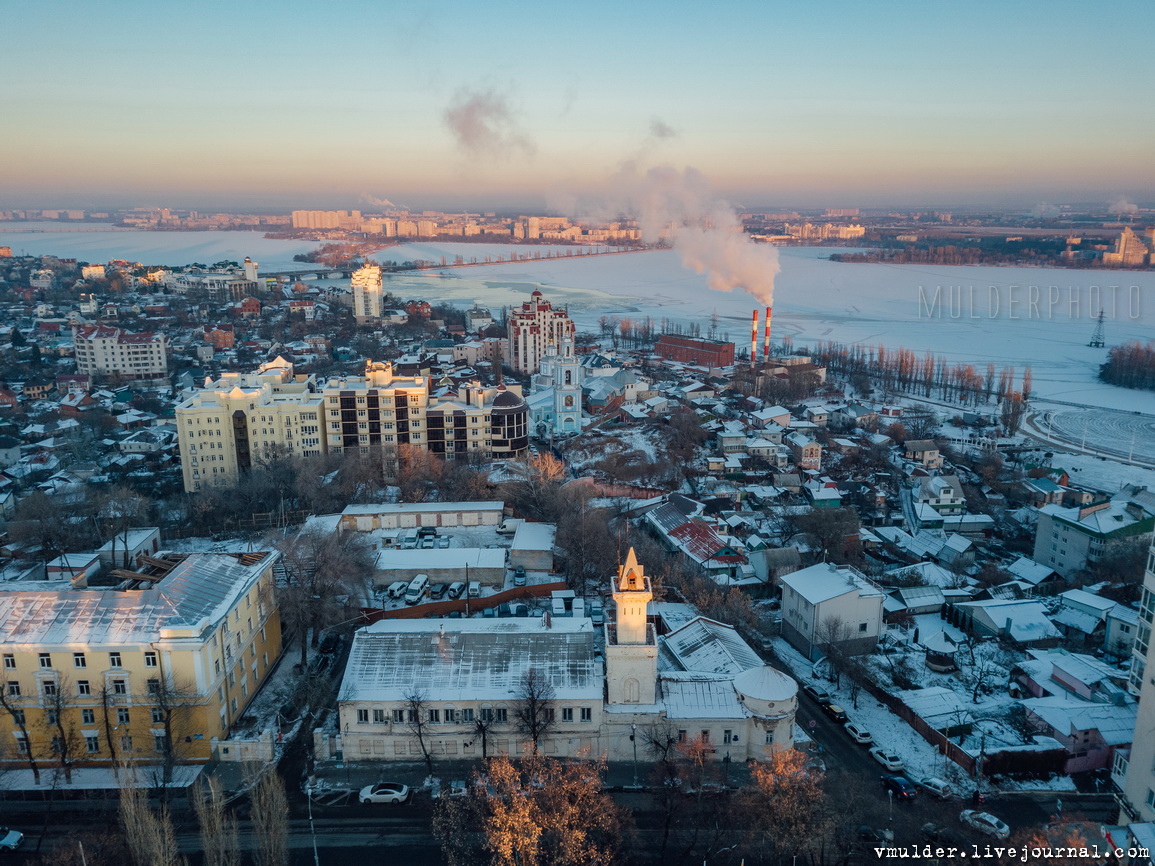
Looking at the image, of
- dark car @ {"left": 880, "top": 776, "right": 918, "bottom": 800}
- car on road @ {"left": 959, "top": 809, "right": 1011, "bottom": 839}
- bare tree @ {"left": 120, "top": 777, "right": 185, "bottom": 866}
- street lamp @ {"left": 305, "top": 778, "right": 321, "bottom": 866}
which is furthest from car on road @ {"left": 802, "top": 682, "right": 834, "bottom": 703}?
bare tree @ {"left": 120, "top": 777, "right": 185, "bottom": 866}

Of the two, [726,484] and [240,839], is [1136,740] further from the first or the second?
[726,484]

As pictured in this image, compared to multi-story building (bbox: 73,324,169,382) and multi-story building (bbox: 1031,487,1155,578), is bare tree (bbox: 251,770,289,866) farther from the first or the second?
multi-story building (bbox: 73,324,169,382)

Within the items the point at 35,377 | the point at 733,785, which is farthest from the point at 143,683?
the point at 35,377

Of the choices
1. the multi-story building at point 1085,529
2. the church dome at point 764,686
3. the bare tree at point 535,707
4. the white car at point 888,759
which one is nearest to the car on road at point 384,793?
the bare tree at point 535,707

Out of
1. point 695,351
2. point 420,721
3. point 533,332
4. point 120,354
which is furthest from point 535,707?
point 120,354

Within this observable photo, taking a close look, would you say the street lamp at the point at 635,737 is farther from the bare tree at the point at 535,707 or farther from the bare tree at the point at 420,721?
the bare tree at the point at 420,721

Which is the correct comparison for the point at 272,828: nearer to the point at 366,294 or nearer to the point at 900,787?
the point at 900,787
